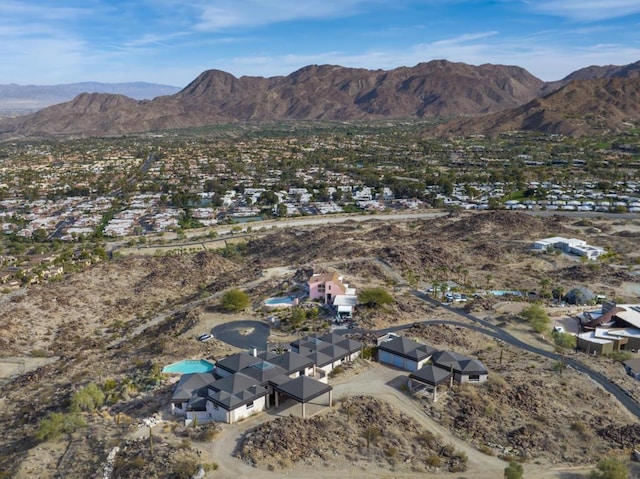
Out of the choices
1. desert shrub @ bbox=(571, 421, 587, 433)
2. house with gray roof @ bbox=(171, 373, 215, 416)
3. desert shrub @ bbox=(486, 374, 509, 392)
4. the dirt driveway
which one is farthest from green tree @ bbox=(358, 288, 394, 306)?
desert shrub @ bbox=(571, 421, 587, 433)

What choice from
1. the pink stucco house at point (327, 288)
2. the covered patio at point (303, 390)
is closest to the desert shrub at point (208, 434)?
the covered patio at point (303, 390)

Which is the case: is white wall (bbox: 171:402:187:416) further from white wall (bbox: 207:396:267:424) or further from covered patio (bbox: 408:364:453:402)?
covered patio (bbox: 408:364:453:402)

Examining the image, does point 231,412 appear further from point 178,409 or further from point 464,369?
point 464,369

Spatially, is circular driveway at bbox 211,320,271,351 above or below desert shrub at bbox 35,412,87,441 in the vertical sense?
below

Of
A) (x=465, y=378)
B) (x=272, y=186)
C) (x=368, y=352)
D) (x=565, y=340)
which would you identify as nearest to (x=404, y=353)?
(x=368, y=352)

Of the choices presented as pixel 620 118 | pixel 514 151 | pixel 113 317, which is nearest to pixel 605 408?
pixel 113 317
